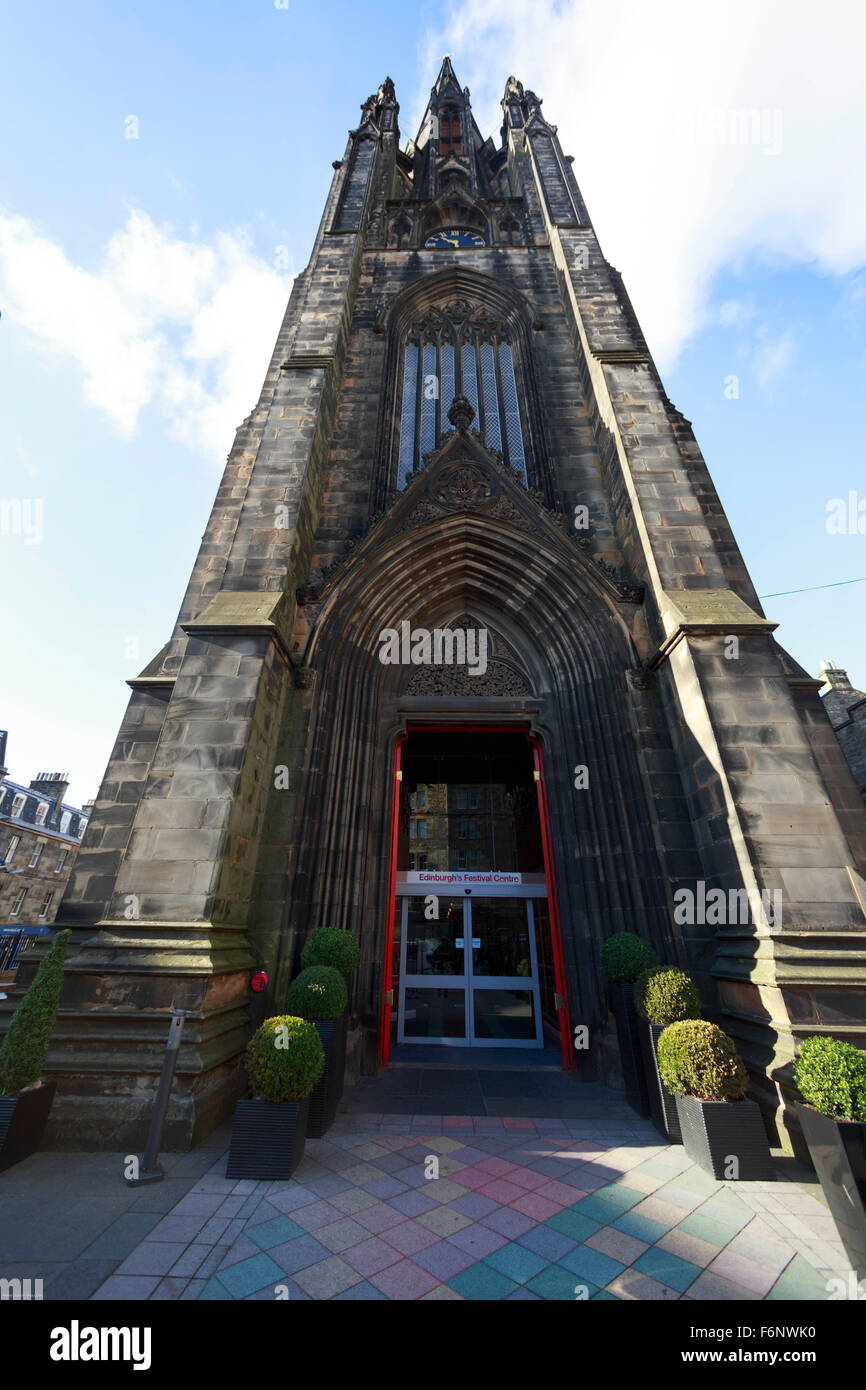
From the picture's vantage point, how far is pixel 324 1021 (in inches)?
210

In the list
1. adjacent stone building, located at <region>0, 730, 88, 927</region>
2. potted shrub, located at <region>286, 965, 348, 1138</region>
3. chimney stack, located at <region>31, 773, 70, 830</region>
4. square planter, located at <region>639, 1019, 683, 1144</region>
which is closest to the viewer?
square planter, located at <region>639, 1019, 683, 1144</region>

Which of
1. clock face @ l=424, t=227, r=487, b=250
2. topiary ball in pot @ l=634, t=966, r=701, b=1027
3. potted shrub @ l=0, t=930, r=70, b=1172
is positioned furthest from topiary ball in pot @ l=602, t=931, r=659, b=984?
clock face @ l=424, t=227, r=487, b=250

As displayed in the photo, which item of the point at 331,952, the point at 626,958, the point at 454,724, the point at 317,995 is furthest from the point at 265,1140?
the point at 454,724

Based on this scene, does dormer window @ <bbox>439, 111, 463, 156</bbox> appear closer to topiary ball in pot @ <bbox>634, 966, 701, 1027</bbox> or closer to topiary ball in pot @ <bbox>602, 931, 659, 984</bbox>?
topiary ball in pot @ <bbox>602, 931, 659, 984</bbox>

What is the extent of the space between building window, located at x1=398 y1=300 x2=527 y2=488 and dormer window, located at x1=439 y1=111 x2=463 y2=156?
707 inches

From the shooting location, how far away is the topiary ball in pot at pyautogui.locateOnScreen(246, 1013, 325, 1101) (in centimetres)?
407

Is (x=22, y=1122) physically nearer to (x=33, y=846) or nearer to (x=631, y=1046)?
(x=631, y=1046)

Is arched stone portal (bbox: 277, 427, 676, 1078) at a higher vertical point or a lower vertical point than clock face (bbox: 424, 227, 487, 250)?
lower

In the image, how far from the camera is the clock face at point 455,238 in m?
19.2

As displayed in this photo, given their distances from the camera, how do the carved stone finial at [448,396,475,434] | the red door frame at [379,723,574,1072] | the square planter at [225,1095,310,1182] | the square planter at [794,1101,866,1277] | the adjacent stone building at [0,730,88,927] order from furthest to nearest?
the adjacent stone building at [0,730,88,927], the carved stone finial at [448,396,475,434], the red door frame at [379,723,574,1072], the square planter at [225,1095,310,1182], the square planter at [794,1101,866,1277]

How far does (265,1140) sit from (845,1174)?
12.8ft

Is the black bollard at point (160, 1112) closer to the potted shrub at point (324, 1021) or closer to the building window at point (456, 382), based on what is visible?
the potted shrub at point (324, 1021)
